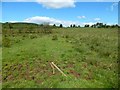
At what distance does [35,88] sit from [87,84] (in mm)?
2619

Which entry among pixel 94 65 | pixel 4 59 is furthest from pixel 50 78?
pixel 4 59

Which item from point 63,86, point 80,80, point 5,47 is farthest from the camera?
point 5,47

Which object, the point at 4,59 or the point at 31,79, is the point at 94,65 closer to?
the point at 31,79

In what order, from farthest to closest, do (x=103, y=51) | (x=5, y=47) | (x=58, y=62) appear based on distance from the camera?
(x=5, y=47), (x=103, y=51), (x=58, y=62)

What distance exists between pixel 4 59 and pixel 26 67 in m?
3.24

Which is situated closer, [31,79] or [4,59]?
[31,79]

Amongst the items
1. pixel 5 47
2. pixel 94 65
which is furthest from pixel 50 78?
pixel 5 47

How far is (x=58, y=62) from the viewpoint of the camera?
594 inches

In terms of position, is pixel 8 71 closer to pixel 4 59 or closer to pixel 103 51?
pixel 4 59

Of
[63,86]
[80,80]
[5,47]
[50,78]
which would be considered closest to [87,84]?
[80,80]

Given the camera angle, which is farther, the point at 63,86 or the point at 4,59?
the point at 4,59

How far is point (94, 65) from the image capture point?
14.8 meters

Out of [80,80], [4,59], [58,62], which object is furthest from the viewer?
[4,59]

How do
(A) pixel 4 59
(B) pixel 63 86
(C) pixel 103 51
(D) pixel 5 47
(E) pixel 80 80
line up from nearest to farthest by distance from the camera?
(B) pixel 63 86, (E) pixel 80 80, (A) pixel 4 59, (C) pixel 103 51, (D) pixel 5 47
